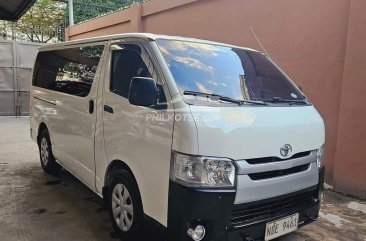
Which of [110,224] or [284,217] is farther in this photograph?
[110,224]

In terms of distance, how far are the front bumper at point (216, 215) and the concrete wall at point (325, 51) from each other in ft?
8.57

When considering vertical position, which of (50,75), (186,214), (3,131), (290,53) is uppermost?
(290,53)

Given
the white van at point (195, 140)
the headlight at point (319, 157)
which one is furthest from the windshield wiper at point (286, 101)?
the headlight at point (319, 157)

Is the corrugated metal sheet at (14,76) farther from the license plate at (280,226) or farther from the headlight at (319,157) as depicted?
the license plate at (280,226)

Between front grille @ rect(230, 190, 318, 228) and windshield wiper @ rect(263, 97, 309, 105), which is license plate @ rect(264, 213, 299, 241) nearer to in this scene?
front grille @ rect(230, 190, 318, 228)

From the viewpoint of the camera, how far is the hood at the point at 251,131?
2.57m

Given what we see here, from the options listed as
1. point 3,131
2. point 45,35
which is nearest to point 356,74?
point 3,131

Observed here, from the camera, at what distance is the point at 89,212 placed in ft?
13.6

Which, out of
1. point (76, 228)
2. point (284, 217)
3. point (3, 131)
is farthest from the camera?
point (3, 131)

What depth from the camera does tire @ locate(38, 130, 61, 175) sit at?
17.9ft

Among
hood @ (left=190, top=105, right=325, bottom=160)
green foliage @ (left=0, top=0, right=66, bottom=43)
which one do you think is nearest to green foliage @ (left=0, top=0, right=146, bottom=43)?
green foliage @ (left=0, top=0, right=66, bottom=43)


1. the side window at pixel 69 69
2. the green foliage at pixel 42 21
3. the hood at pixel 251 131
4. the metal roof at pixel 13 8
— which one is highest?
the green foliage at pixel 42 21

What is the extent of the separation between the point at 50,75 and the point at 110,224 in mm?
2559

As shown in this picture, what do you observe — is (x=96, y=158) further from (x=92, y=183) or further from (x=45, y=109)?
(x=45, y=109)
